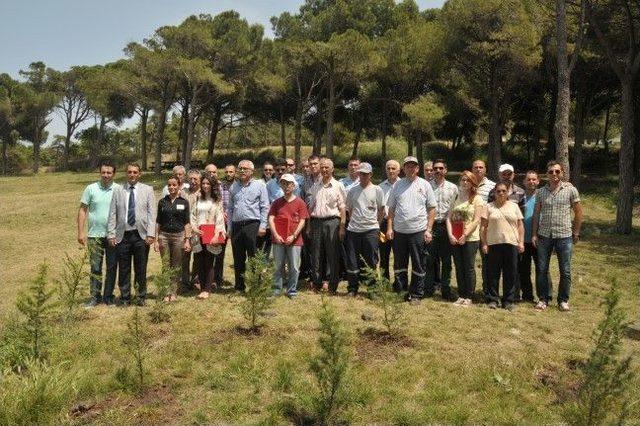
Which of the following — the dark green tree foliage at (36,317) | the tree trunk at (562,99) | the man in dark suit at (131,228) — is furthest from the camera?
the tree trunk at (562,99)

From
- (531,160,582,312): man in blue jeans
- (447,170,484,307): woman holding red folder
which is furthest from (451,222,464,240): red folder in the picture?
(531,160,582,312): man in blue jeans

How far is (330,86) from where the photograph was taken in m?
25.2

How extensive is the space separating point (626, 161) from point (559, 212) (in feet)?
27.6

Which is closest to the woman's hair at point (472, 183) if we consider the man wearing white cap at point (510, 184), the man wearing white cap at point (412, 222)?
the man wearing white cap at point (510, 184)

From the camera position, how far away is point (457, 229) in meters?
6.48

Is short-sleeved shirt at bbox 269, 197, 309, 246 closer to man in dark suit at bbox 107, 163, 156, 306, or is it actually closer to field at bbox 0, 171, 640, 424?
field at bbox 0, 171, 640, 424

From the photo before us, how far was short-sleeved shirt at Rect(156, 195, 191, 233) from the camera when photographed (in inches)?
254

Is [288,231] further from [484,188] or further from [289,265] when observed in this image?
[484,188]

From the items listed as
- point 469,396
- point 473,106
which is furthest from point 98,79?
point 469,396

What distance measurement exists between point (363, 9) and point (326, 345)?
29641 millimetres

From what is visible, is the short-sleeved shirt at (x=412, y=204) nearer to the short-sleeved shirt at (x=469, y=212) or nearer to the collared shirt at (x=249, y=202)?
the short-sleeved shirt at (x=469, y=212)

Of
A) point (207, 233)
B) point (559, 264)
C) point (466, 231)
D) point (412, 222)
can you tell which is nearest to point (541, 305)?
point (559, 264)

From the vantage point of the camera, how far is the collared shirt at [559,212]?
6.38 m

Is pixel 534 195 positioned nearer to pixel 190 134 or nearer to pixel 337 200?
pixel 337 200
